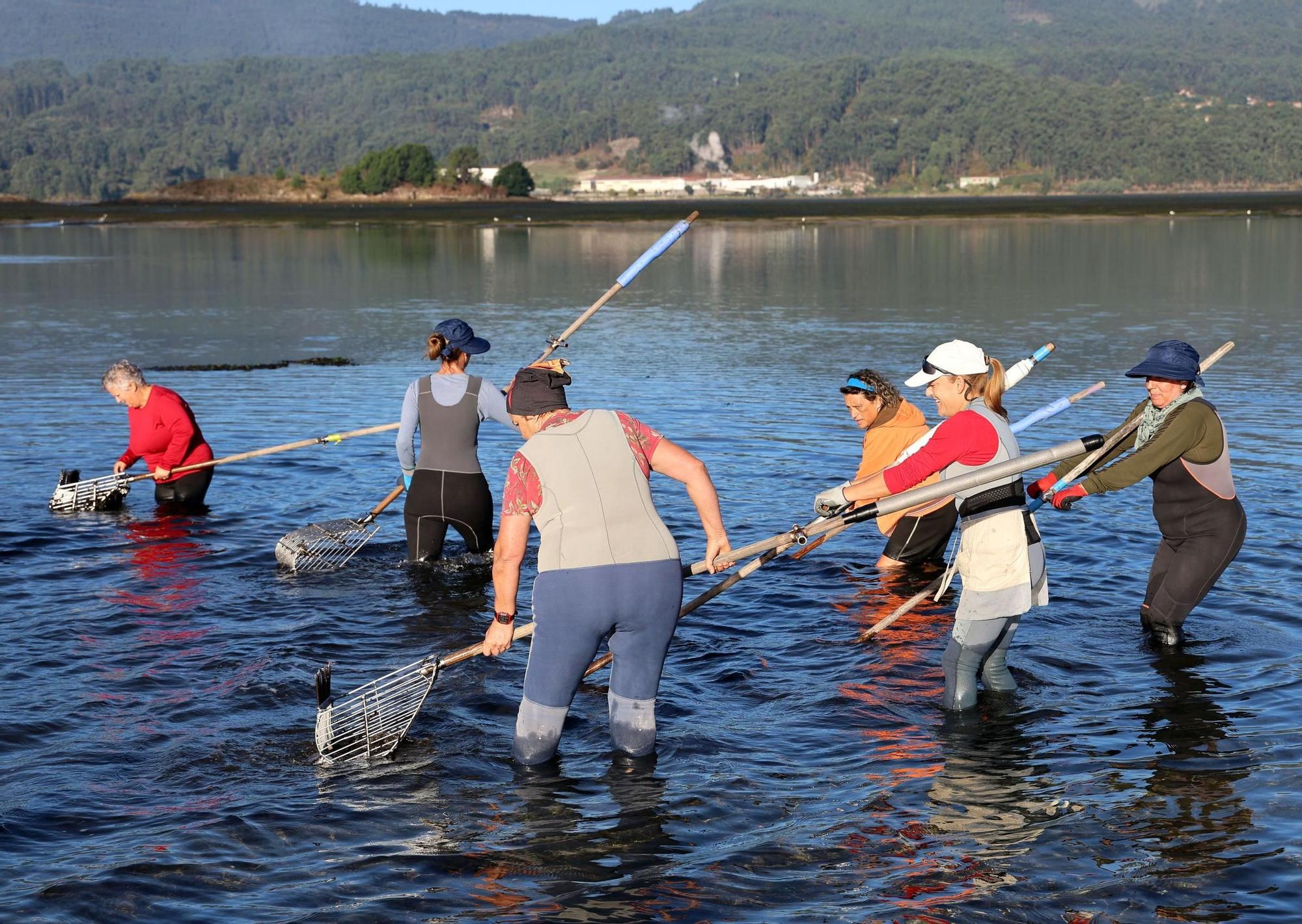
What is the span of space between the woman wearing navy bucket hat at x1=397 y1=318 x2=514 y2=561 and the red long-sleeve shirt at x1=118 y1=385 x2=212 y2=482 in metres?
3.71

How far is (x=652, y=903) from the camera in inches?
288

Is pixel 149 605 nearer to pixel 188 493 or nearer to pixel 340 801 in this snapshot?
pixel 188 493

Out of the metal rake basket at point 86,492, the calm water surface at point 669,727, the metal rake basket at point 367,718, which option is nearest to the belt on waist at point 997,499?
the calm water surface at point 669,727

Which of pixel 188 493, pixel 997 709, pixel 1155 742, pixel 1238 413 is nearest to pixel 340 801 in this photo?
pixel 997 709

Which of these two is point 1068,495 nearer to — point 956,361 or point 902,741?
point 956,361

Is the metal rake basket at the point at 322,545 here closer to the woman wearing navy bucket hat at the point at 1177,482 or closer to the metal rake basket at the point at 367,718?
the metal rake basket at the point at 367,718

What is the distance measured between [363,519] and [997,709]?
7.03 meters

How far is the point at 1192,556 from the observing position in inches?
407

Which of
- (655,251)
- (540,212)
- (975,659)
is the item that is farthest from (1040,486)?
(540,212)

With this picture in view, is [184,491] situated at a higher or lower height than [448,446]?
lower

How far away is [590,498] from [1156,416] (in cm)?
456

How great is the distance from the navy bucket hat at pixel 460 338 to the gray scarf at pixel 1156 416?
A: 5.21 m

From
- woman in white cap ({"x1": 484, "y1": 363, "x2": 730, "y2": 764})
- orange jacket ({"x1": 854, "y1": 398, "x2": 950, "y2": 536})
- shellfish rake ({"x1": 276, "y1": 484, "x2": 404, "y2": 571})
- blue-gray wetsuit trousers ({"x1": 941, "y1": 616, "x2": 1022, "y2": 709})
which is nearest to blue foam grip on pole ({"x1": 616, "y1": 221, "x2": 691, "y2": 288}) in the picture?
orange jacket ({"x1": 854, "y1": 398, "x2": 950, "y2": 536})

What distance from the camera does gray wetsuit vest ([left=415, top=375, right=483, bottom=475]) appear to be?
12.2m
